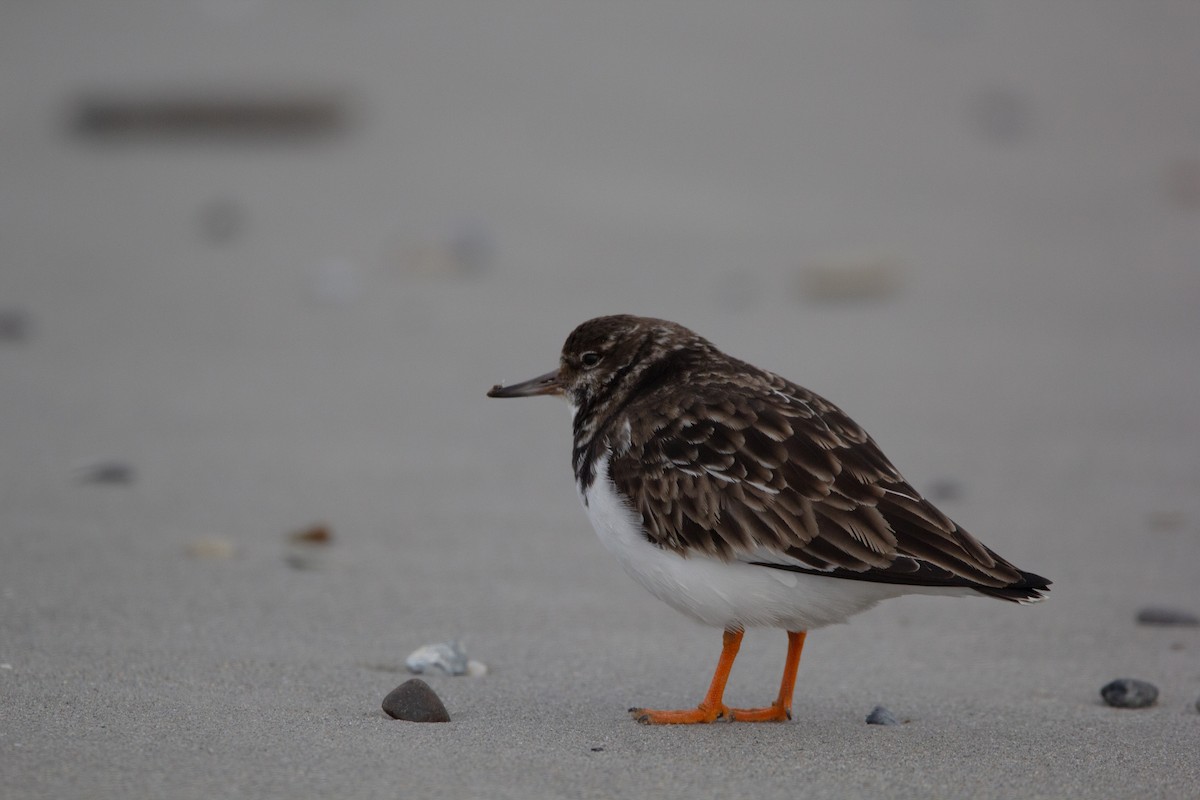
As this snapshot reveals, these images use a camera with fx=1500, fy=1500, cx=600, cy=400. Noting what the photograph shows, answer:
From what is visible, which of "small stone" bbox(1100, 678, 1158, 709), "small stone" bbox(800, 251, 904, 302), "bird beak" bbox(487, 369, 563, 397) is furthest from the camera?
"small stone" bbox(800, 251, 904, 302)

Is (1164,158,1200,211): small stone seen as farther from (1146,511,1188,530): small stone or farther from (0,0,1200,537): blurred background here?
(1146,511,1188,530): small stone

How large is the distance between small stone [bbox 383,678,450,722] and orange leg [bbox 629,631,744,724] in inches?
18.3

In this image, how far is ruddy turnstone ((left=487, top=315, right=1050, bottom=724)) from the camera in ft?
10.8

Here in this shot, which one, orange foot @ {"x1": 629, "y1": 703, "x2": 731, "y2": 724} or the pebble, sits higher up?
orange foot @ {"x1": 629, "y1": 703, "x2": 731, "y2": 724}

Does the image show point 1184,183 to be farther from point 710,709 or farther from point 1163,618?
point 710,709

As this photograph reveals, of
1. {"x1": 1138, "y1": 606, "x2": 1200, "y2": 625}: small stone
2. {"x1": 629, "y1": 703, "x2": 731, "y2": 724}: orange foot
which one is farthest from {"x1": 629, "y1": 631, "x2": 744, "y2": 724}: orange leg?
{"x1": 1138, "y1": 606, "x2": 1200, "y2": 625}: small stone

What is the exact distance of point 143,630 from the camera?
3.99m

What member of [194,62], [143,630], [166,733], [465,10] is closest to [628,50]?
[465,10]

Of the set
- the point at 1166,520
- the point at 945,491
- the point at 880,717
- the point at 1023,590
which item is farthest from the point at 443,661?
the point at 1166,520

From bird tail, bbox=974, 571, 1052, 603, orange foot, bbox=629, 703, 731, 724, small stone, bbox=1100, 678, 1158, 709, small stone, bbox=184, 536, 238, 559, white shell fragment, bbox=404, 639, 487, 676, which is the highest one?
bird tail, bbox=974, 571, 1052, 603

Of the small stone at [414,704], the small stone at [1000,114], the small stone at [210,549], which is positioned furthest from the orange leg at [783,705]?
the small stone at [1000,114]

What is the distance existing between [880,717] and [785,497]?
61 centimetres

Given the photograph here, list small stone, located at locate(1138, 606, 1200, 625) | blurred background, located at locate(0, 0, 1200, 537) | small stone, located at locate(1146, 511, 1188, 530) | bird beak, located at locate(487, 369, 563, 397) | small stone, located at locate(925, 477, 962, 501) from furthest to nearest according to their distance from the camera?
blurred background, located at locate(0, 0, 1200, 537) → small stone, located at locate(925, 477, 962, 501) → small stone, located at locate(1146, 511, 1188, 530) → small stone, located at locate(1138, 606, 1200, 625) → bird beak, located at locate(487, 369, 563, 397)

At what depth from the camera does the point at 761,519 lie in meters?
3.36
